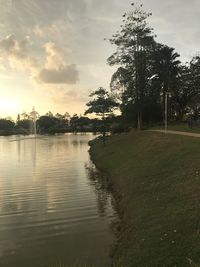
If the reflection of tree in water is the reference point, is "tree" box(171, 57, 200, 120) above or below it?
above

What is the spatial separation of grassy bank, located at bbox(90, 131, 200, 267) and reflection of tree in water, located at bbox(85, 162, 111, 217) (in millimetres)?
840

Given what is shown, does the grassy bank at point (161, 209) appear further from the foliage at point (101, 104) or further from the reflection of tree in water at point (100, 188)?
the foliage at point (101, 104)

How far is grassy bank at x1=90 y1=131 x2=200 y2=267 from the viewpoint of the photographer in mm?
12273

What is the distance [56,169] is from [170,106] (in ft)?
201

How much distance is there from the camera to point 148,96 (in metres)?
68.0

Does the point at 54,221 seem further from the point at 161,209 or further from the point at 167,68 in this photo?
the point at 167,68

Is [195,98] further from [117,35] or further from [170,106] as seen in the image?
[117,35]

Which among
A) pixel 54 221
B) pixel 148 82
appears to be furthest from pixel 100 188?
pixel 148 82

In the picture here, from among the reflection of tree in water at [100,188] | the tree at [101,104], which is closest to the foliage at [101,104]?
the tree at [101,104]

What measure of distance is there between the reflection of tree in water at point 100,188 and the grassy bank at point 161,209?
33.1 inches

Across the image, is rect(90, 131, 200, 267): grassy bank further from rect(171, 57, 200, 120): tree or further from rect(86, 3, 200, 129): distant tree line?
rect(171, 57, 200, 120): tree

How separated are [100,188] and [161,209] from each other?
1258 centimetres

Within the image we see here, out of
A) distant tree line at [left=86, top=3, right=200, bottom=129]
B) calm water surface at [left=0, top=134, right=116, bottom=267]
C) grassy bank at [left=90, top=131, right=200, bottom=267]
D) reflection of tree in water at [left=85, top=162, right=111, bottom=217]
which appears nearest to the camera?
grassy bank at [left=90, top=131, right=200, bottom=267]

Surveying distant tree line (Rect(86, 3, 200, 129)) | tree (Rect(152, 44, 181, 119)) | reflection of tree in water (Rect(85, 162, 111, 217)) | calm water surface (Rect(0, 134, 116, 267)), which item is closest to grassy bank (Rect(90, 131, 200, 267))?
reflection of tree in water (Rect(85, 162, 111, 217))
